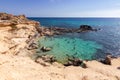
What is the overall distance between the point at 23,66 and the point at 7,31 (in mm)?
13658

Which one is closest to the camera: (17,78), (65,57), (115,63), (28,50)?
(17,78)

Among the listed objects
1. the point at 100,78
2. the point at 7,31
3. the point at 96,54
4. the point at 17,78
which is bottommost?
the point at 96,54

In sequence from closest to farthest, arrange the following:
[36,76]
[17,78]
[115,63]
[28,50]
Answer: [17,78], [36,76], [115,63], [28,50]

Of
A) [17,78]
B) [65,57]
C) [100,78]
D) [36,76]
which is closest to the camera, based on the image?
[17,78]

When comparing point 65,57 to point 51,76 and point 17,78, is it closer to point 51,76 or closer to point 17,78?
point 51,76

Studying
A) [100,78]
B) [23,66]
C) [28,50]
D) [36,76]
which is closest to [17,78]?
[36,76]

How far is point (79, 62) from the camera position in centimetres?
3300

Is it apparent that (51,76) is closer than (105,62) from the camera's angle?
Yes

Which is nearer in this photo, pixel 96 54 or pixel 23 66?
pixel 23 66

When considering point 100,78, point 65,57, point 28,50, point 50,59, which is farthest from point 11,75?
point 28,50

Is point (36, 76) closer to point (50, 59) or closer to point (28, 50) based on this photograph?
point (50, 59)

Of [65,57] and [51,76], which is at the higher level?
[51,76]

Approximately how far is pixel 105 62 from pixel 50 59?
11190mm

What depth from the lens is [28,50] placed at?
135ft
